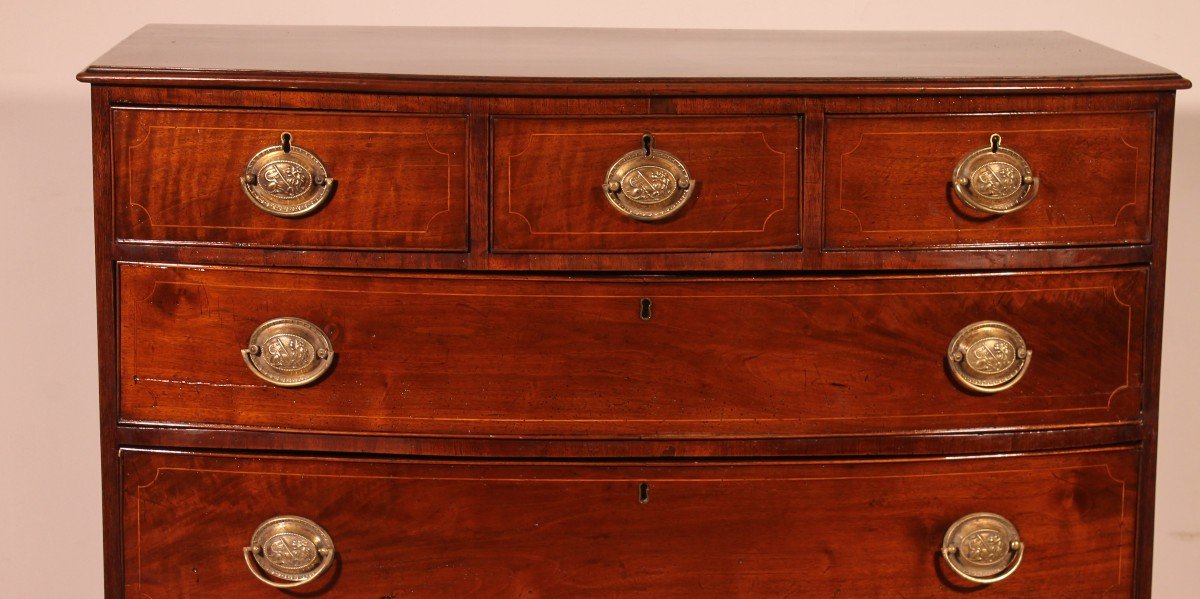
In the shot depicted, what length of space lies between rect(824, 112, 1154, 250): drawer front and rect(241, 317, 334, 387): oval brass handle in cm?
72

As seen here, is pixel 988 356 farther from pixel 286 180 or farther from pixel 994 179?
pixel 286 180

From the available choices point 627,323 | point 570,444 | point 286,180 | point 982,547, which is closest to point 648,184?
point 627,323

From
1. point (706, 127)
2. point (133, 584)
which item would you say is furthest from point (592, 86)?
point (133, 584)

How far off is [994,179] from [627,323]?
541 mm

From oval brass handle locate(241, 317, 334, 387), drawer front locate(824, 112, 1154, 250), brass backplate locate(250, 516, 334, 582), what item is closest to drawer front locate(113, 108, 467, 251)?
oval brass handle locate(241, 317, 334, 387)

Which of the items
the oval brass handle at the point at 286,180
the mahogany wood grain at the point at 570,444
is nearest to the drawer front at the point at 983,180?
A: the mahogany wood grain at the point at 570,444

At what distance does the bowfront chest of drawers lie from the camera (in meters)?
2.21

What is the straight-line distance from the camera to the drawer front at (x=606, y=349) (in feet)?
7.41

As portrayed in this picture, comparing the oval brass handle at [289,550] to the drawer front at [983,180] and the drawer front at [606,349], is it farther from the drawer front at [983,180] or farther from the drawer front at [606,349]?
the drawer front at [983,180]

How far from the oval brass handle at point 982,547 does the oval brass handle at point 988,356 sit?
194mm

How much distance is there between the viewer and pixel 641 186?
2.21m

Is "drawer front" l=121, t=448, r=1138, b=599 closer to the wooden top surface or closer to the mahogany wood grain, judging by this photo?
the mahogany wood grain

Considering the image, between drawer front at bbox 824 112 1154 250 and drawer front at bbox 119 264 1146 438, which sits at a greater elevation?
drawer front at bbox 824 112 1154 250

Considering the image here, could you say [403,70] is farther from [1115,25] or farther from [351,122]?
[1115,25]
